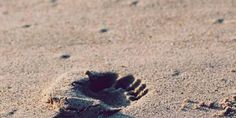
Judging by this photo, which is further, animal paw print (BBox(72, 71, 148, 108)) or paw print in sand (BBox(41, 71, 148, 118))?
animal paw print (BBox(72, 71, 148, 108))

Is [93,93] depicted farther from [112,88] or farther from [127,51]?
Result: [127,51]

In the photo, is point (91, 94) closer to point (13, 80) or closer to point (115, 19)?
point (13, 80)

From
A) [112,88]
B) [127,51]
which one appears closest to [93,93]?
[112,88]

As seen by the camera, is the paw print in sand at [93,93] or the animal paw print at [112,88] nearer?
the paw print in sand at [93,93]

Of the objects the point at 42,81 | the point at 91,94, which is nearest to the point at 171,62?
the point at 91,94
